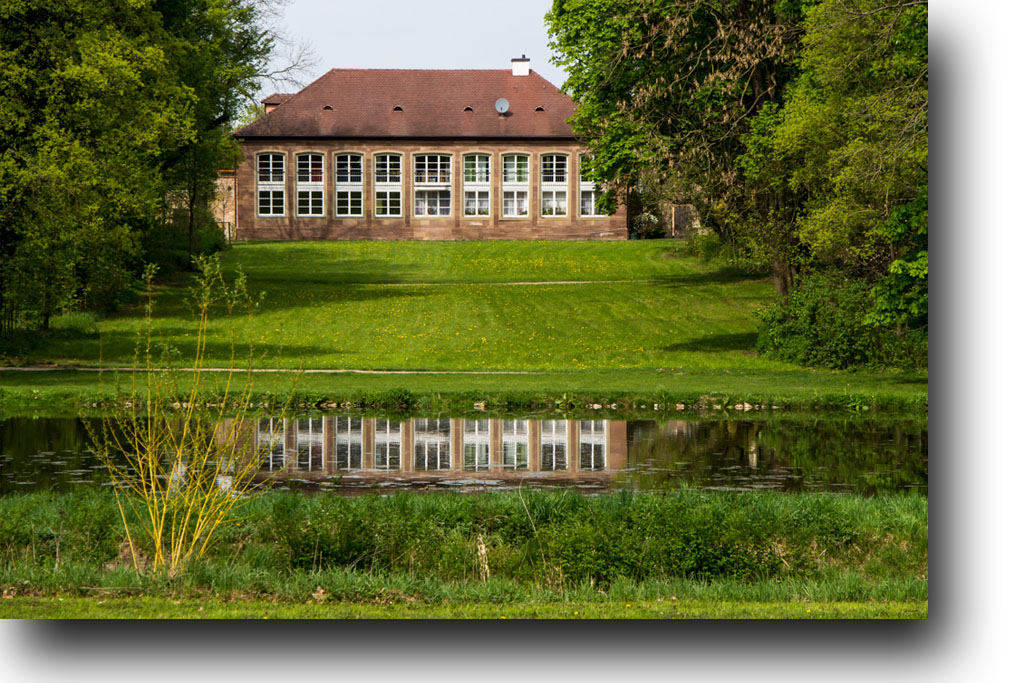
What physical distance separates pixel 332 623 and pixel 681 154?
19.3m

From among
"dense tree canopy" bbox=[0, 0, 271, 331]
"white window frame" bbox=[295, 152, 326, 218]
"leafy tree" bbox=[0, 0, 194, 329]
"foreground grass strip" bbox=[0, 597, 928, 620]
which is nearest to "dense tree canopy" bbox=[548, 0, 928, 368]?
"dense tree canopy" bbox=[0, 0, 271, 331]

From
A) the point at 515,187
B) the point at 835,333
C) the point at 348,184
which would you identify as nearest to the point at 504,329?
the point at 835,333

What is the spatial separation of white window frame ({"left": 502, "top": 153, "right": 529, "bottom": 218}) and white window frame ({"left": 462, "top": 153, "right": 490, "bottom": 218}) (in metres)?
0.92

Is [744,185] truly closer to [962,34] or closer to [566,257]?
[962,34]

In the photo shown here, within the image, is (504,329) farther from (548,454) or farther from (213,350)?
(548,454)

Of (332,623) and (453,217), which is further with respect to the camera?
(453,217)

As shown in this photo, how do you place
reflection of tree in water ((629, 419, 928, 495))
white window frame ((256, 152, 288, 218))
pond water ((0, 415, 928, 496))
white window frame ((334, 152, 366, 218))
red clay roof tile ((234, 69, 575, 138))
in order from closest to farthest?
pond water ((0, 415, 928, 496)) < reflection of tree in water ((629, 419, 928, 495)) < red clay roof tile ((234, 69, 575, 138)) < white window frame ((256, 152, 288, 218)) < white window frame ((334, 152, 366, 218))

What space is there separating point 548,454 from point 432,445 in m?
1.68

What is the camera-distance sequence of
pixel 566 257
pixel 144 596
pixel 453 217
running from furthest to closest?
pixel 453 217 < pixel 566 257 < pixel 144 596

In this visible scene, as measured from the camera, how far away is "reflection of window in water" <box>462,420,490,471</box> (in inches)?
573

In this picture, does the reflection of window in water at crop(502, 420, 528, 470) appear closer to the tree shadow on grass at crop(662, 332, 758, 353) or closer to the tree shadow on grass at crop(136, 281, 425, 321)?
the tree shadow on grass at crop(662, 332, 758, 353)

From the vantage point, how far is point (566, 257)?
49.7m

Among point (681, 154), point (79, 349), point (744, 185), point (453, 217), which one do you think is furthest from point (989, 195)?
point (453, 217)

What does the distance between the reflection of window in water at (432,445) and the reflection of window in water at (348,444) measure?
74 centimetres
